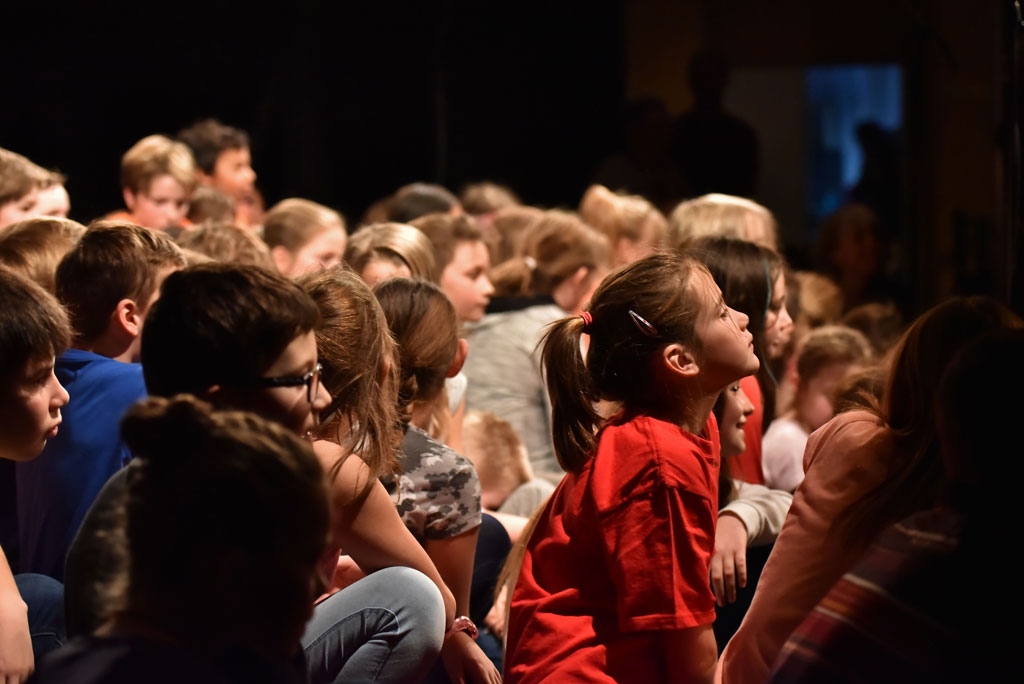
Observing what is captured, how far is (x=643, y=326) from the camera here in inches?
93.4

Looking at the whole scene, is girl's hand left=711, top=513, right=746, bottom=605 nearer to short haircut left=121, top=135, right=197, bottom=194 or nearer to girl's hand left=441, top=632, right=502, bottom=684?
girl's hand left=441, top=632, right=502, bottom=684

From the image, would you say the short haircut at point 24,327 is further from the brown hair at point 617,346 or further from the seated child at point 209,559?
the brown hair at point 617,346

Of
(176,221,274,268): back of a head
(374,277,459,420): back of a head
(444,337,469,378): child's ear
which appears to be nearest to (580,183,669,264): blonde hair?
(176,221,274,268): back of a head

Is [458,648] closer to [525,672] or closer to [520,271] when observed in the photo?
[525,672]

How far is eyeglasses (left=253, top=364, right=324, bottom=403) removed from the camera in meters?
1.85

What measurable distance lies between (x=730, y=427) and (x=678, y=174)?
4.02m

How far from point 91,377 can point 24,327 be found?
39 centimetres

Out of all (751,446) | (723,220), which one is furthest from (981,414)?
(723,220)

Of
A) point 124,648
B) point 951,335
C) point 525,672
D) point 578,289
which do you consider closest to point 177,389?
point 124,648

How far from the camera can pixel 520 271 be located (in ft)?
15.4

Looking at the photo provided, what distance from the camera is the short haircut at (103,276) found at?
2.80 meters

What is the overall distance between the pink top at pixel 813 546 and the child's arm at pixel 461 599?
515mm

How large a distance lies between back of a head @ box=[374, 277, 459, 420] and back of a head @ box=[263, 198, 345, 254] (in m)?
1.96

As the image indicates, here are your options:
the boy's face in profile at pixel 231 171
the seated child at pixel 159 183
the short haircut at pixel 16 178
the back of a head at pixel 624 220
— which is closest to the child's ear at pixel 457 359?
the short haircut at pixel 16 178
